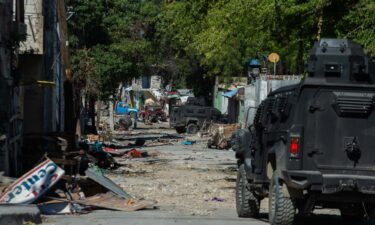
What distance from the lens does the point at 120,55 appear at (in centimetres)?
4941

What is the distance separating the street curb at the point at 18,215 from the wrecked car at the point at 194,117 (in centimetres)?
4548

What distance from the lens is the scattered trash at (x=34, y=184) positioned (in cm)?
1415

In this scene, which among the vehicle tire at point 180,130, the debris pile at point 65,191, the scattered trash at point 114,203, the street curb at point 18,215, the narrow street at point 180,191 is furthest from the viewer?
the vehicle tire at point 180,130

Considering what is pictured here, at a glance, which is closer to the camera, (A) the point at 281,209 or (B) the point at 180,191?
(A) the point at 281,209

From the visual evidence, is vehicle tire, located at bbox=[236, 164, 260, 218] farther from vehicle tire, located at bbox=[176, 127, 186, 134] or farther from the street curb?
vehicle tire, located at bbox=[176, 127, 186, 134]

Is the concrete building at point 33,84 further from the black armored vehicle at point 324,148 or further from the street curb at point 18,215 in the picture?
the black armored vehicle at point 324,148

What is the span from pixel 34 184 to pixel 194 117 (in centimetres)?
4587

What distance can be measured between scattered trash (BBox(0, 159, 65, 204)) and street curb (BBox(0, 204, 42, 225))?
85 cm

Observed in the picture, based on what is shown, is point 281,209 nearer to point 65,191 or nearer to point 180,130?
point 65,191

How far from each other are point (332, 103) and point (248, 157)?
3.17 meters

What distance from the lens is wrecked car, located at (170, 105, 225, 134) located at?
5906 centimetres

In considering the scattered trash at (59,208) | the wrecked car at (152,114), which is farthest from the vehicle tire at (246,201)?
the wrecked car at (152,114)

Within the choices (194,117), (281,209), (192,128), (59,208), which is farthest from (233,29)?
(192,128)

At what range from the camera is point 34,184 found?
14.4 m
